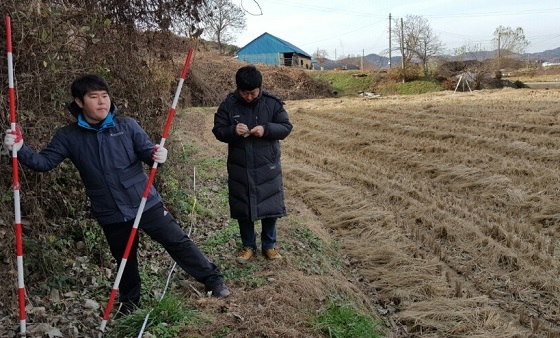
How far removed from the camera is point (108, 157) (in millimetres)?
3111

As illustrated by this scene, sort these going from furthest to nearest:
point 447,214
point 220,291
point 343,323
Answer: point 447,214 → point 220,291 → point 343,323

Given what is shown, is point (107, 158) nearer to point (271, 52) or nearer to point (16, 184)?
point (16, 184)

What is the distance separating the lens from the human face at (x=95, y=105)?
299cm

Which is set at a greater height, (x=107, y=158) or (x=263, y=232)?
(x=107, y=158)

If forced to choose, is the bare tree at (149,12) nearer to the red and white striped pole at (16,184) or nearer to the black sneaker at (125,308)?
the red and white striped pole at (16,184)

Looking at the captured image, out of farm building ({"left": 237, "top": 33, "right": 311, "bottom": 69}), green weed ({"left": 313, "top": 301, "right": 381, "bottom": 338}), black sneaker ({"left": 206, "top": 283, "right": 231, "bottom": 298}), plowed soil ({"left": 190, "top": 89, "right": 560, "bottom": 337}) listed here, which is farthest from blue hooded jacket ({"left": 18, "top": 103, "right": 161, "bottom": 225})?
farm building ({"left": 237, "top": 33, "right": 311, "bottom": 69})

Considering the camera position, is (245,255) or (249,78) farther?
(245,255)

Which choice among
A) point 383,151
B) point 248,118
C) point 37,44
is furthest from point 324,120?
point 37,44

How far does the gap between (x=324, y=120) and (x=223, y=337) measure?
13.3 meters

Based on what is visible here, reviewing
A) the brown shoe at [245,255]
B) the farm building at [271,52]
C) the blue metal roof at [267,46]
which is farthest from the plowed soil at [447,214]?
the blue metal roof at [267,46]

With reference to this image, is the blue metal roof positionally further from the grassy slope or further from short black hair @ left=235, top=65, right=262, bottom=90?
short black hair @ left=235, top=65, right=262, bottom=90

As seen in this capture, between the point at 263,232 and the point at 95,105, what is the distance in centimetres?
207

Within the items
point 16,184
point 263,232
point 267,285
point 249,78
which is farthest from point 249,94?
point 16,184

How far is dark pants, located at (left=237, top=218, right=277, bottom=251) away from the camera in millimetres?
4395
